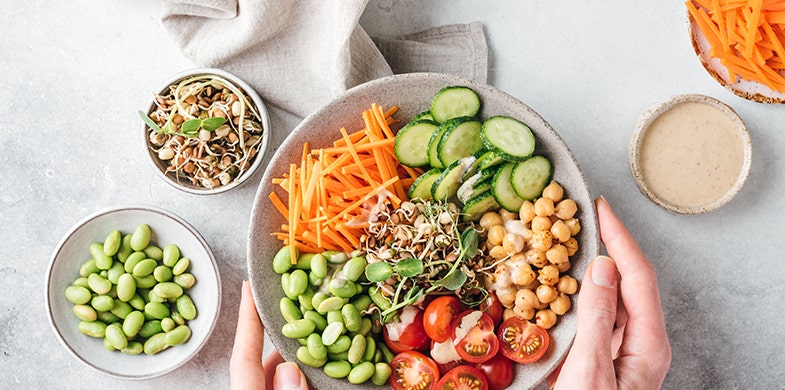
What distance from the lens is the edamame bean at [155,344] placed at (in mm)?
2596

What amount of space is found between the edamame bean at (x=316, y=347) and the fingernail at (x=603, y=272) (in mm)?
908

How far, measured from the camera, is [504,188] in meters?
2.31

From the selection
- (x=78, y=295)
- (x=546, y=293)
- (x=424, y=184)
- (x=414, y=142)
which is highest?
(x=414, y=142)

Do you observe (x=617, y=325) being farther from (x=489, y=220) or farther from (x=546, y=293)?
(x=489, y=220)

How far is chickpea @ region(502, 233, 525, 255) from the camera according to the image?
7.47ft

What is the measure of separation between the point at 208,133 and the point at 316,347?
0.88 meters

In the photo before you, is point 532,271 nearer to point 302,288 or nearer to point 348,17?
point 302,288

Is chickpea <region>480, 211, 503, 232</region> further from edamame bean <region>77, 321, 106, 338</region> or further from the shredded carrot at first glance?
edamame bean <region>77, 321, 106, 338</region>

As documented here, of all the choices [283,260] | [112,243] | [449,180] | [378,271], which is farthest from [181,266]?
[449,180]

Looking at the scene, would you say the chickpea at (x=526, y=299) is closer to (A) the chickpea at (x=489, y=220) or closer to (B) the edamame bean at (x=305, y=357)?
(A) the chickpea at (x=489, y=220)

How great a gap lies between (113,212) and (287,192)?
72 centimetres

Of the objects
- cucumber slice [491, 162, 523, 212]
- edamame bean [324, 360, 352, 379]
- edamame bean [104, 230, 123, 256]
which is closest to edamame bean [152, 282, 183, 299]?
edamame bean [104, 230, 123, 256]

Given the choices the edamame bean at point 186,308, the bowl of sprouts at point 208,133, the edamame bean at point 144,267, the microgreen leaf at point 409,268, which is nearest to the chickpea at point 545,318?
the microgreen leaf at point 409,268

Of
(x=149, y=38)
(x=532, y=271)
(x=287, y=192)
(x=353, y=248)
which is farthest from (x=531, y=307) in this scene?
(x=149, y=38)
